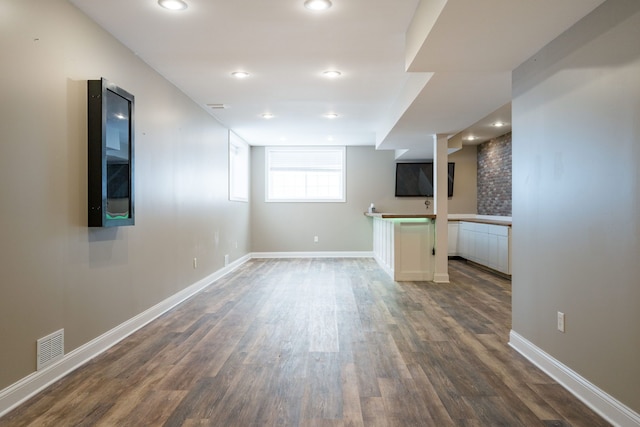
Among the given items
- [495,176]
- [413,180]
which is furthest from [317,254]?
[495,176]

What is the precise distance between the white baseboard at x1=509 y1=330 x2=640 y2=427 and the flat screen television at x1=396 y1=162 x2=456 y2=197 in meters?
5.94

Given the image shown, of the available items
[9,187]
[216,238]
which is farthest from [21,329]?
[216,238]

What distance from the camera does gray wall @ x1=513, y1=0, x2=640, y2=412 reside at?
1.90 meters

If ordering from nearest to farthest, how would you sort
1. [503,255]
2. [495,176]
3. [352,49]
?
1. [352,49]
2. [503,255]
3. [495,176]

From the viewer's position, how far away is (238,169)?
802cm

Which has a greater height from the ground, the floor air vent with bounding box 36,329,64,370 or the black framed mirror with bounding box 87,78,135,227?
the black framed mirror with bounding box 87,78,135,227

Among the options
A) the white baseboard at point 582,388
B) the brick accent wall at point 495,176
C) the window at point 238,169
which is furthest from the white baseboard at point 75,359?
the brick accent wall at point 495,176

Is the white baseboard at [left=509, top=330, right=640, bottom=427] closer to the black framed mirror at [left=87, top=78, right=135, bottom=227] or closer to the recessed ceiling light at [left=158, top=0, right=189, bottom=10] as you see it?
the black framed mirror at [left=87, top=78, right=135, bottom=227]

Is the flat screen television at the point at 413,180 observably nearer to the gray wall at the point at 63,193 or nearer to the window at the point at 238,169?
the window at the point at 238,169

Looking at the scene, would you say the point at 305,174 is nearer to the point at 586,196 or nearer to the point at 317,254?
the point at 317,254

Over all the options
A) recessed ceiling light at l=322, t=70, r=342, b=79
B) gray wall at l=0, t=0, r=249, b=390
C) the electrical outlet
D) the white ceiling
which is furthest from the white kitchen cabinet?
gray wall at l=0, t=0, r=249, b=390

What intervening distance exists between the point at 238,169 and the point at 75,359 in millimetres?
5632

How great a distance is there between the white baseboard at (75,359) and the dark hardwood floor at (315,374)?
0.06 meters

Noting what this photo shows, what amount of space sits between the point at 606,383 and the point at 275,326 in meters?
2.45
